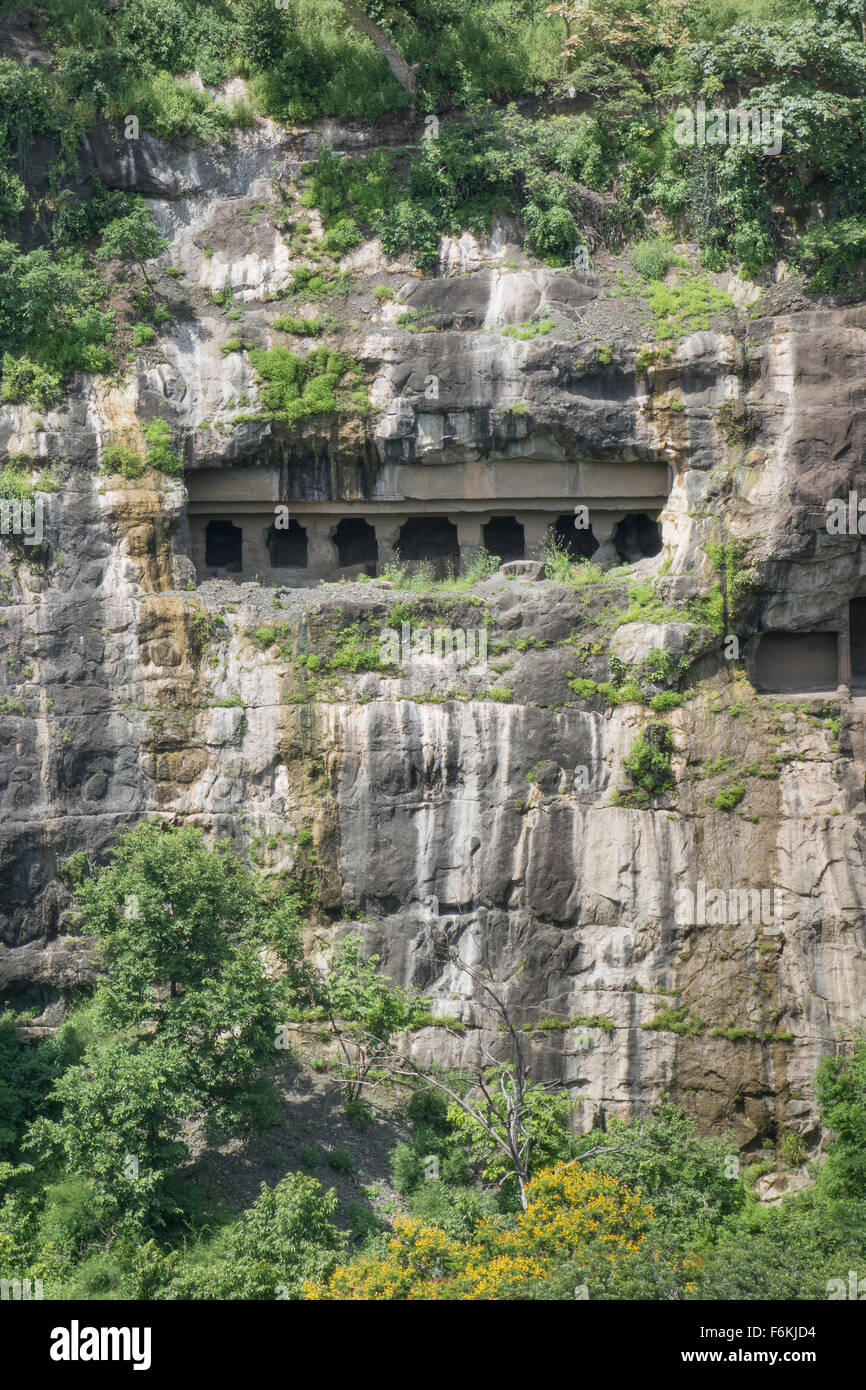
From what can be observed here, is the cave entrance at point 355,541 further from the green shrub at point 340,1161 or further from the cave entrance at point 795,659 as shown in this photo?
the green shrub at point 340,1161

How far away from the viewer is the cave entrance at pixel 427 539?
92.7ft

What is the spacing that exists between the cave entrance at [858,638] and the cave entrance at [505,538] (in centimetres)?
578

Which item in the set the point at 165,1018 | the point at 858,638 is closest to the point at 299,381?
the point at 858,638

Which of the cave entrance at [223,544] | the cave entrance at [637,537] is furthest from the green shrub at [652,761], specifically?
the cave entrance at [223,544]

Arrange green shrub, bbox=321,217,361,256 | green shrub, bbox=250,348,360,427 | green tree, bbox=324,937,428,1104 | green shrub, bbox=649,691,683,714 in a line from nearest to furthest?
green tree, bbox=324,937,428,1104
green shrub, bbox=649,691,683,714
green shrub, bbox=250,348,360,427
green shrub, bbox=321,217,361,256

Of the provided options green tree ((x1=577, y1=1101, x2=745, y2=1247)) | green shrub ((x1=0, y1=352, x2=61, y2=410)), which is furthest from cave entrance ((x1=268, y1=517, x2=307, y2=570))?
green tree ((x1=577, y1=1101, x2=745, y2=1247))

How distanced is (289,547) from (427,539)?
2.54m

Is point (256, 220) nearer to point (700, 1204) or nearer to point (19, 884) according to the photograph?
point (19, 884)

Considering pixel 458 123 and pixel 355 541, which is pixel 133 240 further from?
pixel 355 541

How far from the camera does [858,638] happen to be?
26.7 metres

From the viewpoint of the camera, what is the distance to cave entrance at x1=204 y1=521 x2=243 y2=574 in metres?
28.6

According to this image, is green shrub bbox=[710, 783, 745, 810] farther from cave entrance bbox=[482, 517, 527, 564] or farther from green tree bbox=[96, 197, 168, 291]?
green tree bbox=[96, 197, 168, 291]

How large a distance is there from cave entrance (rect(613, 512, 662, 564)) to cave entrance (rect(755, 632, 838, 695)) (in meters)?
2.92

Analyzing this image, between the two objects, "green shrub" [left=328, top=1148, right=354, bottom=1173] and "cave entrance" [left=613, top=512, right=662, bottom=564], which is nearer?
"green shrub" [left=328, top=1148, right=354, bottom=1173]
